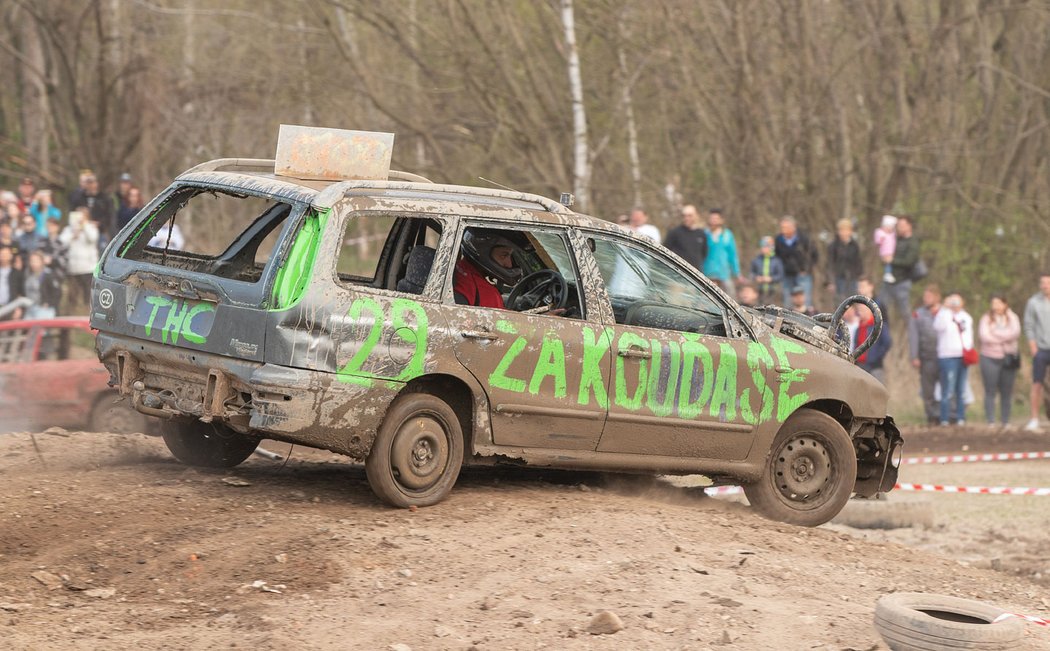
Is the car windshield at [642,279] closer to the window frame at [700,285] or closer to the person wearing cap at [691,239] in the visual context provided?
the window frame at [700,285]

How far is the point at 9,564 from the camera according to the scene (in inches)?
263

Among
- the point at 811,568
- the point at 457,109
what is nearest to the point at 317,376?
the point at 811,568

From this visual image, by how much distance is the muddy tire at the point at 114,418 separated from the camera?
1207 cm

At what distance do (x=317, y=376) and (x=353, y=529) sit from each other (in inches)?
30.3

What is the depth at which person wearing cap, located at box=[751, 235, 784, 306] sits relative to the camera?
18484mm

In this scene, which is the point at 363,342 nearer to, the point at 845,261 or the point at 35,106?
the point at 845,261

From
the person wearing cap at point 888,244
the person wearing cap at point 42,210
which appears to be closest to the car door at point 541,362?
the person wearing cap at point 888,244

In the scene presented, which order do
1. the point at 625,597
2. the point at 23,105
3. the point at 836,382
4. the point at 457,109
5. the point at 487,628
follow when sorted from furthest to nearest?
1. the point at 23,105
2. the point at 457,109
3. the point at 836,382
4. the point at 625,597
5. the point at 487,628

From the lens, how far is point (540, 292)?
8.44m

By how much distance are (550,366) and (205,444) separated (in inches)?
88.2

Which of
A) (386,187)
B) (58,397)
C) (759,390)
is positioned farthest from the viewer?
(58,397)

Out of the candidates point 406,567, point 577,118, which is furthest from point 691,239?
point 406,567

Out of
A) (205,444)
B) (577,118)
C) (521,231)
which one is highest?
(577,118)

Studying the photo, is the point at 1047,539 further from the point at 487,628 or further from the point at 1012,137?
the point at 1012,137
